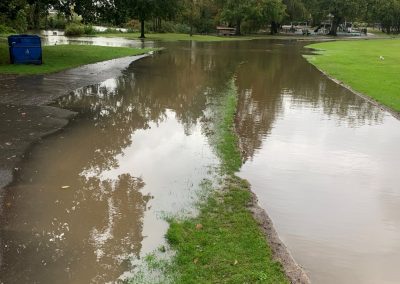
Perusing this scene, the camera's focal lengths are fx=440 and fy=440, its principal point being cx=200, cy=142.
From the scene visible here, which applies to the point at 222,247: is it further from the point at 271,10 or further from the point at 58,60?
the point at 271,10

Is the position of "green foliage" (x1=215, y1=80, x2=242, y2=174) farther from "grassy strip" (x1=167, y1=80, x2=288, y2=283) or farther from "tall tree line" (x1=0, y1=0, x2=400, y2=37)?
"tall tree line" (x1=0, y1=0, x2=400, y2=37)

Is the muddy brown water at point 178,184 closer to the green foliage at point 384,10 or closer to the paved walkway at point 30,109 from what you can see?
the paved walkway at point 30,109

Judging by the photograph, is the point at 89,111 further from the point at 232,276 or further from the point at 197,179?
the point at 232,276

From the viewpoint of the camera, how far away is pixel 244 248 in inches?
250

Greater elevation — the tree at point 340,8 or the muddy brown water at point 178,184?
the tree at point 340,8

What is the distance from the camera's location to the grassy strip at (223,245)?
5.67 metres

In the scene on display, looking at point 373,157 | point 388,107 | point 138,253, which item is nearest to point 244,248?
point 138,253

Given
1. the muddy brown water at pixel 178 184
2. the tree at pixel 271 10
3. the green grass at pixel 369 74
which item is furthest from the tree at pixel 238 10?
the muddy brown water at pixel 178 184

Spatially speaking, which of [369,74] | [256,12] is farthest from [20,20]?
[256,12]

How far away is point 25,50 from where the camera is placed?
21703 mm

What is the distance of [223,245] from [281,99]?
41.5 ft

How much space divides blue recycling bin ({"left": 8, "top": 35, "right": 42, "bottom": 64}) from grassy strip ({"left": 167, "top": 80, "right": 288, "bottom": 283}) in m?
16.6

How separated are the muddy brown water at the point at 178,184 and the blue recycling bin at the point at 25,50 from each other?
6.35 m

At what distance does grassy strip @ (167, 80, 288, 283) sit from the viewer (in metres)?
5.67
